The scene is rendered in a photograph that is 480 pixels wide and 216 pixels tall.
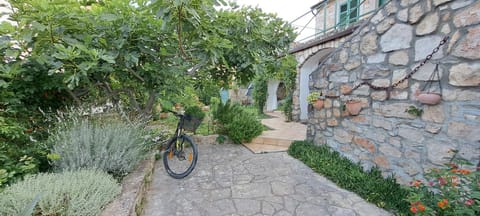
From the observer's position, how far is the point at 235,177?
10.2ft

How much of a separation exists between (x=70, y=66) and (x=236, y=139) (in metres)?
3.17

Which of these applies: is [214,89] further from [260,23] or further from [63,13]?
[63,13]

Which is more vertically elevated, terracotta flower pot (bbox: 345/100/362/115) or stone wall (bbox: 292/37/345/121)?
stone wall (bbox: 292/37/345/121)

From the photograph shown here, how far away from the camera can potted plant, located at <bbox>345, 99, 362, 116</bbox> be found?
2.97 m

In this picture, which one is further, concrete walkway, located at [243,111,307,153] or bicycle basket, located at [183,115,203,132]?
concrete walkway, located at [243,111,307,153]

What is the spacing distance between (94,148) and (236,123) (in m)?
2.72

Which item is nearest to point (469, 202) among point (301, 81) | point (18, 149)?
point (18, 149)

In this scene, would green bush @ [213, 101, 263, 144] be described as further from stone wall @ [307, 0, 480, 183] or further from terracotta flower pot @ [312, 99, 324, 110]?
stone wall @ [307, 0, 480, 183]

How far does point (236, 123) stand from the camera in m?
4.59

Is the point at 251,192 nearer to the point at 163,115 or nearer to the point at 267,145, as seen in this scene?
the point at 267,145

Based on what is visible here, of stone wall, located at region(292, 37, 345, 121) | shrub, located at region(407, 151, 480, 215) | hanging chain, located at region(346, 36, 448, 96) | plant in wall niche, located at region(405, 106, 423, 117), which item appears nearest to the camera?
shrub, located at region(407, 151, 480, 215)

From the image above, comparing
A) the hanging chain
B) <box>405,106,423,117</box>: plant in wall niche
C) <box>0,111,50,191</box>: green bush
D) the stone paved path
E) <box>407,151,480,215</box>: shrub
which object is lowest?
the stone paved path

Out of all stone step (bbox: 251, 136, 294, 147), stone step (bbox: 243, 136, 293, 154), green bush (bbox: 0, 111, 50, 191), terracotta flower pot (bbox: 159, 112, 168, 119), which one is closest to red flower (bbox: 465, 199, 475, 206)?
stone step (bbox: 243, 136, 293, 154)

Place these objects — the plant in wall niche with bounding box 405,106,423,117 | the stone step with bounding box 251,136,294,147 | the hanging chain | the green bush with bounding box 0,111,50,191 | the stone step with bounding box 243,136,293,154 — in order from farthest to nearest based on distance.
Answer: the stone step with bounding box 251,136,294,147 < the stone step with bounding box 243,136,293,154 < the plant in wall niche with bounding box 405,106,423,117 < the hanging chain < the green bush with bounding box 0,111,50,191
